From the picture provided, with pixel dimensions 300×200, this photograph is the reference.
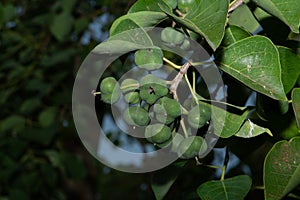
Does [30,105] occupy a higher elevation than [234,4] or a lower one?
lower

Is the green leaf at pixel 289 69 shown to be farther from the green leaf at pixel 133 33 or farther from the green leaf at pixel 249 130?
the green leaf at pixel 133 33

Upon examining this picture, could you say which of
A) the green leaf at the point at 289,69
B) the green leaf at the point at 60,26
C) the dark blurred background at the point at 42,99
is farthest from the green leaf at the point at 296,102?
the green leaf at the point at 60,26

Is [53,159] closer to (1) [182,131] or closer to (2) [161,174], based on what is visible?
(2) [161,174]

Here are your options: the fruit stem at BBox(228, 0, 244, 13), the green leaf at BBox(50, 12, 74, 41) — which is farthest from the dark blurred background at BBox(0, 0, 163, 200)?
the fruit stem at BBox(228, 0, 244, 13)

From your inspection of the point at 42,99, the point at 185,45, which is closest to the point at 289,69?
the point at 185,45

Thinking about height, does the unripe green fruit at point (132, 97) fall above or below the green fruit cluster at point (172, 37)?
below

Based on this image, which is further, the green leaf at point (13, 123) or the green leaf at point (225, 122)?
the green leaf at point (13, 123)

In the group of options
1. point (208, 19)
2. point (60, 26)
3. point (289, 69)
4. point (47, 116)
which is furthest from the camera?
point (47, 116)

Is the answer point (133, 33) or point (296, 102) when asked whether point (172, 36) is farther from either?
point (296, 102)
